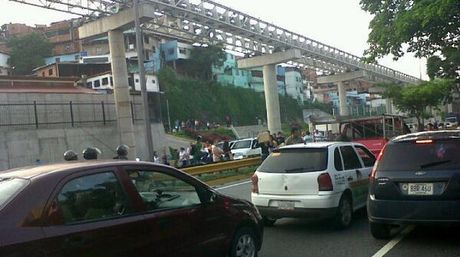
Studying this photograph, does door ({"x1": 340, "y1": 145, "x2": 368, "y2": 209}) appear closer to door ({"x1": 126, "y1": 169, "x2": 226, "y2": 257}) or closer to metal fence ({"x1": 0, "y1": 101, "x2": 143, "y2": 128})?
door ({"x1": 126, "y1": 169, "x2": 226, "y2": 257})

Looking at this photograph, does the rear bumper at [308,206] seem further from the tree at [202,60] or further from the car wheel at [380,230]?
the tree at [202,60]

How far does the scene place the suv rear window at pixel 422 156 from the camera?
6555 millimetres

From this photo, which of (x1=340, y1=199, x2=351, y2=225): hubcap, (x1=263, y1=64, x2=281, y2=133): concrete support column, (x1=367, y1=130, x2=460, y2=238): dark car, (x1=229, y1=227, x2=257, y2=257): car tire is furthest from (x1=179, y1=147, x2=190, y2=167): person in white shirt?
(x1=263, y1=64, x2=281, y2=133): concrete support column

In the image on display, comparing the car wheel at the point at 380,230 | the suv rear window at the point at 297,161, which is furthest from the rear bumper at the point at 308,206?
the car wheel at the point at 380,230

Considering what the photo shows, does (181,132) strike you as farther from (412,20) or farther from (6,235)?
(6,235)

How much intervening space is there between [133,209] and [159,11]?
2987 centimetres

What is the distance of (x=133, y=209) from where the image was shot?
180 inches

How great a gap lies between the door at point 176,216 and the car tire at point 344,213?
311cm

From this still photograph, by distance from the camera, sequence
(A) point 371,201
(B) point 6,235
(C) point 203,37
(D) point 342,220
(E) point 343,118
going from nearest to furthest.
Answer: (B) point 6,235, (A) point 371,201, (D) point 342,220, (E) point 343,118, (C) point 203,37

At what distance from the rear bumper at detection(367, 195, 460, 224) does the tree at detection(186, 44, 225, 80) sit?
74620mm

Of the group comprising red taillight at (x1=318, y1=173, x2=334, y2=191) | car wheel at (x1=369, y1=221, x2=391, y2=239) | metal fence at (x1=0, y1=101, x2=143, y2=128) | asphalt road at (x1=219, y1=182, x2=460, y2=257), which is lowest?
asphalt road at (x1=219, y1=182, x2=460, y2=257)

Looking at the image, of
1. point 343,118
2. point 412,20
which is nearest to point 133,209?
point 412,20

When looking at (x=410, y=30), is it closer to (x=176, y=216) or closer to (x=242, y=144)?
(x=176, y=216)

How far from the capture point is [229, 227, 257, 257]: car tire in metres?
5.71
